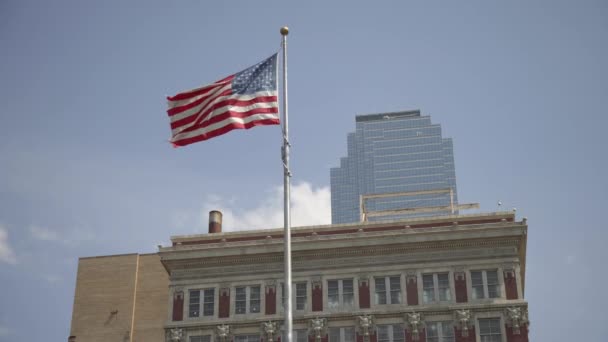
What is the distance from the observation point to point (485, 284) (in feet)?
198

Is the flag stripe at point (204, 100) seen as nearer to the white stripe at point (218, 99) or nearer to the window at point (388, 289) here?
the white stripe at point (218, 99)

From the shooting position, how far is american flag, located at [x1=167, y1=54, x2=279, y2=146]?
3656 cm

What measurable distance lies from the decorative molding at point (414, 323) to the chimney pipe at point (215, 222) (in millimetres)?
18142

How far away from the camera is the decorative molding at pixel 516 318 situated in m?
58.1

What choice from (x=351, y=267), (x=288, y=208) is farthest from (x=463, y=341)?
(x=288, y=208)

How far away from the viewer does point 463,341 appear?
5872cm

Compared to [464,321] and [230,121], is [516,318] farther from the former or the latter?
[230,121]

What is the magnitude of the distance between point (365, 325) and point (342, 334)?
5.83 feet

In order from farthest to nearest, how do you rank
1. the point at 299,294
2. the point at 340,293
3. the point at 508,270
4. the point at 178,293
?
1. the point at 178,293
2. the point at 299,294
3. the point at 340,293
4. the point at 508,270

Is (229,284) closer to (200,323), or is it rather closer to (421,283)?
(200,323)

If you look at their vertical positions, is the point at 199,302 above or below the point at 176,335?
above

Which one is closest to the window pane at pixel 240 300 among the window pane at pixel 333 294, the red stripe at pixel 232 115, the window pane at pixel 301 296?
the window pane at pixel 301 296

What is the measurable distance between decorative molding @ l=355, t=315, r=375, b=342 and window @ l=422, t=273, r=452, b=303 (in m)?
3.98

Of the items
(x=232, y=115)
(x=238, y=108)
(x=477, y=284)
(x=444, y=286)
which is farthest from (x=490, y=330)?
(x=232, y=115)
